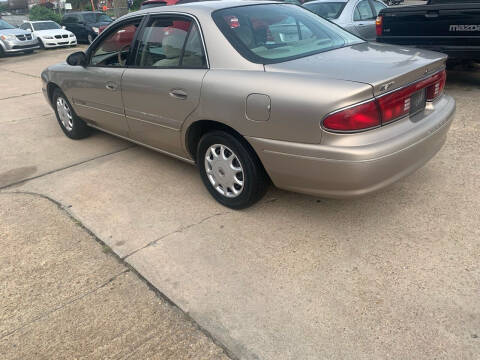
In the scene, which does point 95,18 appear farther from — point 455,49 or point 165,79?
point 165,79

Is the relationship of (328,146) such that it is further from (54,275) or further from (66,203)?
(66,203)

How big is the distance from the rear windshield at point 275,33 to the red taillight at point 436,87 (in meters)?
0.77

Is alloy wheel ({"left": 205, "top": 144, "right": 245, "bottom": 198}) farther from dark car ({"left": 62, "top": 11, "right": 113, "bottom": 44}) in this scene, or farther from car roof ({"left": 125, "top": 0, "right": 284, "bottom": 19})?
dark car ({"left": 62, "top": 11, "right": 113, "bottom": 44})

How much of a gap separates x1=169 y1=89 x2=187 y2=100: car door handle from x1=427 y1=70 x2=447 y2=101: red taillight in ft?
5.97

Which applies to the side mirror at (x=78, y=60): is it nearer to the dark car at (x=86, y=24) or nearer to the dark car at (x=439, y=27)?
the dark car at (x=439, y=27)

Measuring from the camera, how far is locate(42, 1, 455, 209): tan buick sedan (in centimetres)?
251

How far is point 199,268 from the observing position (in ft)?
8.93

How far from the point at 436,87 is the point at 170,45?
2144mm

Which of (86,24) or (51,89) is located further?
(86,24)

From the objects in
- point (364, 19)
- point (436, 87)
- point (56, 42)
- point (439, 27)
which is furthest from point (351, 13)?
point (56, 42)

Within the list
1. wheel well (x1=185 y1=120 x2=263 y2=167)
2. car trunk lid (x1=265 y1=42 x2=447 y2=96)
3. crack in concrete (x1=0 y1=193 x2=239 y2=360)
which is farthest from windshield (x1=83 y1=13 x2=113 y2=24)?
car trunk lid (x1=265 y1=42 x2=447 y2=96)

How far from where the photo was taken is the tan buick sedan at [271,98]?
98.7 inches

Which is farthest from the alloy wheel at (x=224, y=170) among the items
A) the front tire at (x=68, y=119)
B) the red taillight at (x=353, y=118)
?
the front tire at (x=68, y=119)

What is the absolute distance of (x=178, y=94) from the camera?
10.9ft
